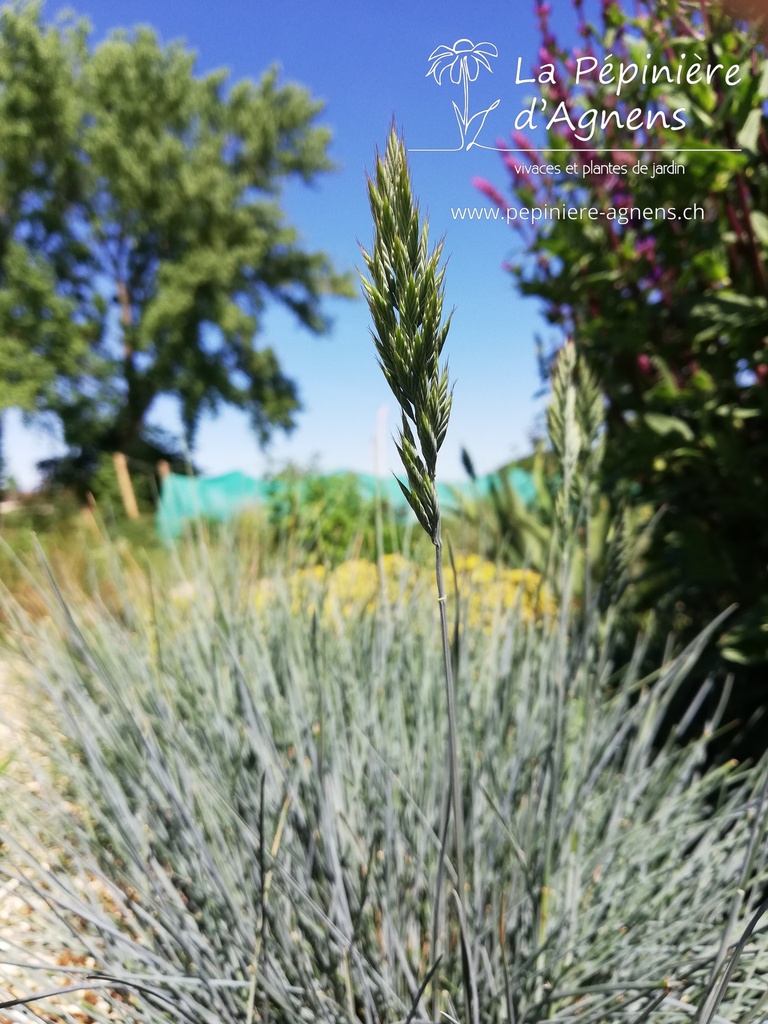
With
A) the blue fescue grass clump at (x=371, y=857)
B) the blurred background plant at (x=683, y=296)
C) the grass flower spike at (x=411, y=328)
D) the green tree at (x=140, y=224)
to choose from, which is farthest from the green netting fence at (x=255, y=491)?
the green tree at (x=140, y=224)

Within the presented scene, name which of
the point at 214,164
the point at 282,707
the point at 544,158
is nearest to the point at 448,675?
the point at 282,707

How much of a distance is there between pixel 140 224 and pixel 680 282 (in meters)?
19.9

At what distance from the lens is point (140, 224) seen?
18859 millimetres

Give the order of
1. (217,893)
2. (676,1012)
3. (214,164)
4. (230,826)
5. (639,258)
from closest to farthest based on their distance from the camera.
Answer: (676,1012)
(217,893)
(230,826)
(639,258)
(214,164)

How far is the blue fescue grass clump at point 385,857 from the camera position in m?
0.98

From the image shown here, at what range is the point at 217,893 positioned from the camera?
1086 mm

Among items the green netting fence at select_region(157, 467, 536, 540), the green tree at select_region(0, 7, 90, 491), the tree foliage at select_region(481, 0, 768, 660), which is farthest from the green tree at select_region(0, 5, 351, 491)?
the tree foliage at select_region(481, 0, 768, 660)

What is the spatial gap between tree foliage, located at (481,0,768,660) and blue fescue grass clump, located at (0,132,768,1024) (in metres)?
0.56

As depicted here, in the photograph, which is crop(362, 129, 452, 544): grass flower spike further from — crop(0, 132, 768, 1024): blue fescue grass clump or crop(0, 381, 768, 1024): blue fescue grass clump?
crop(0, 381, 768, 1024): blue fescue grass clump

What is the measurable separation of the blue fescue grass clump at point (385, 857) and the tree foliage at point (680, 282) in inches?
22.2

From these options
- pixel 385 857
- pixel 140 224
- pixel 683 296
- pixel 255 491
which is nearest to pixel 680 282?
pixel 683 296

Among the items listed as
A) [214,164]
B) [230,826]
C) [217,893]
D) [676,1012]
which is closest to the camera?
[676,1012]

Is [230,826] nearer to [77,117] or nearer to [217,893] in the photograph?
[217,893]

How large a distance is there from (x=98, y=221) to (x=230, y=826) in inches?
854
